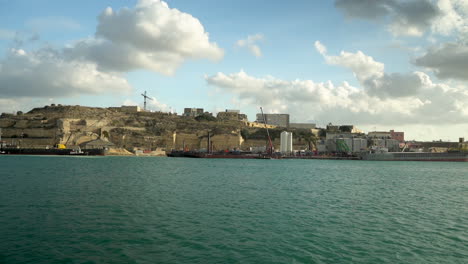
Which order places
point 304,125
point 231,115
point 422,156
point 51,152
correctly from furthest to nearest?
1. point 304,125
2. point 231,115
3. point 422,156
4. point 51,152

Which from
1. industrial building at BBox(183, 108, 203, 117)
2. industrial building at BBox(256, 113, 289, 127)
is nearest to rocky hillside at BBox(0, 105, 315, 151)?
industrial building at BBox(183, 108, 203, 117)

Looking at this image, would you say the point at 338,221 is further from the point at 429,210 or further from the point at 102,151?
the point at 102,151

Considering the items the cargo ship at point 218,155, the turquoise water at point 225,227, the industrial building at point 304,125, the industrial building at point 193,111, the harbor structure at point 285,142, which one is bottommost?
the turquoise water at point 225,227

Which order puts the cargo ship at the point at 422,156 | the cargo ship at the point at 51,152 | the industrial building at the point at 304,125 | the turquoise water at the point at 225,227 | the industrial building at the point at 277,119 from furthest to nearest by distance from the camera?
the industrial building at the point at 277,119, the industrial building at the point at 304,125, the cargo ship at the point at 422,156, the cargo ship at the point at 51,152, the turquoise water at the point at 225,227

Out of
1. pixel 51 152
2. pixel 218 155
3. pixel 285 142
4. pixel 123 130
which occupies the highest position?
pixel 123 130

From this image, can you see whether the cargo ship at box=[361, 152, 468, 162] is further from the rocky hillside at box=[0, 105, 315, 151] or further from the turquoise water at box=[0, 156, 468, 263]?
the turquoise water at box=[0, 156, 468, 263]

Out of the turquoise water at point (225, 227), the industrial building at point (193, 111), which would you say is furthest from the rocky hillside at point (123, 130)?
the turquoise water at point (225, 227)

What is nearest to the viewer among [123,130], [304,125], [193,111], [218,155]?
[218,155]

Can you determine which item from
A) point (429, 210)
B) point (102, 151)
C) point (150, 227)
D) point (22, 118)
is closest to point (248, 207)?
point (150, 227)

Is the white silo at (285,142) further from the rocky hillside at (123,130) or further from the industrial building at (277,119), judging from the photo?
the industrial building at (277,119)

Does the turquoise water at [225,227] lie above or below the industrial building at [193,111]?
below

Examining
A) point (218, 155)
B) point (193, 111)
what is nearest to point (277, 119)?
point (193, 111)

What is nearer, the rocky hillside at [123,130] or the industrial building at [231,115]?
the rocky hillside at [123,130]

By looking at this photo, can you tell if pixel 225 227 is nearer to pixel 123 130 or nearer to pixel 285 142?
pixel 285 142
